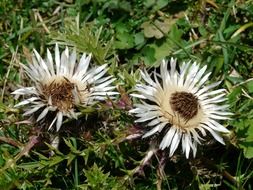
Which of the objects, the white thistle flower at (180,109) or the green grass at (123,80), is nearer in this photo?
the white thistle flower at (180,109)

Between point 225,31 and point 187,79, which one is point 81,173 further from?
point 225,31

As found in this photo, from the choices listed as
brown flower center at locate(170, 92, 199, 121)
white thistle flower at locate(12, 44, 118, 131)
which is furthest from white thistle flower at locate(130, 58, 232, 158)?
white thistle flower at locate(12, 44, 118, 131)

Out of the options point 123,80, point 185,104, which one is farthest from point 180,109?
point 123,80

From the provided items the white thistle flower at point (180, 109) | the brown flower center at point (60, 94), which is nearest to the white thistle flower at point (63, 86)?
the brown flower center at point (60, 94)

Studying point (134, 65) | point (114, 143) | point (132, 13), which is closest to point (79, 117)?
point (114, 143)

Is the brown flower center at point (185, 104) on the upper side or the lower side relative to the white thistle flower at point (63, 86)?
upper

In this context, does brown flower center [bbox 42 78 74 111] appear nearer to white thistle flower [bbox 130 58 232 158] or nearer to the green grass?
the green grass

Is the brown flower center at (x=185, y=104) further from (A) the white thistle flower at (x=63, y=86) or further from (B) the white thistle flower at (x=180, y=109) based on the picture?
(A) the white thistle flower at (x=63, y=86)
